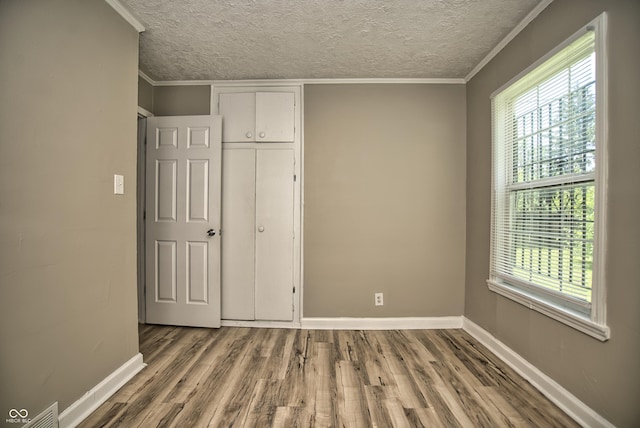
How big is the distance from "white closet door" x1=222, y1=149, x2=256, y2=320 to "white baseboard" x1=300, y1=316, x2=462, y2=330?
2.27 feet

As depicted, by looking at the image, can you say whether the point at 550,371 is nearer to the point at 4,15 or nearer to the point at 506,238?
the point at 506,238

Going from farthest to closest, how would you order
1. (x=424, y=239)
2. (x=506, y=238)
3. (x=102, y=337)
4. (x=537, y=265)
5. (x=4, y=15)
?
(x=424, y=239) < (x=506, y=238) < (x=537, y=265) < (x=102, y=337) < (x=4, y=15)

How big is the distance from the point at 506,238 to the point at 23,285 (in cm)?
309

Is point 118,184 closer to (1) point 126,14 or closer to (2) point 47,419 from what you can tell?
(1) point 126,14

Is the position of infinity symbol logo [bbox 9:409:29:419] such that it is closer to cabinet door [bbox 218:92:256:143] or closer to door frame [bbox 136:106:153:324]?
door frame [bbox 136:106:153:324]

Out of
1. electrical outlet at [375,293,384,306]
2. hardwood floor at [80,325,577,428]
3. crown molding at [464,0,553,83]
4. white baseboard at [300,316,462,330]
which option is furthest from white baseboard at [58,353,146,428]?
crown molding at [464,0,553,83]

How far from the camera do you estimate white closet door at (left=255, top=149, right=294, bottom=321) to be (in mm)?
3021

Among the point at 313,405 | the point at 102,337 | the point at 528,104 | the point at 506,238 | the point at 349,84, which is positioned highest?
the point at 349,84

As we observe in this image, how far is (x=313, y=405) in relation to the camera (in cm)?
176

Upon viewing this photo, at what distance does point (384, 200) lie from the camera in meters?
3.04

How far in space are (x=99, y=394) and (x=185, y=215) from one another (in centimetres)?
157

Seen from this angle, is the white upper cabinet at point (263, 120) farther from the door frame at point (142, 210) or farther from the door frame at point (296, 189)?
the door frame at point (142, 210)

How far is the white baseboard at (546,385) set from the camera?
61.5 inches

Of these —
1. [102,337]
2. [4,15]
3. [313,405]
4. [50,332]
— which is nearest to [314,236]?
[313,405]
